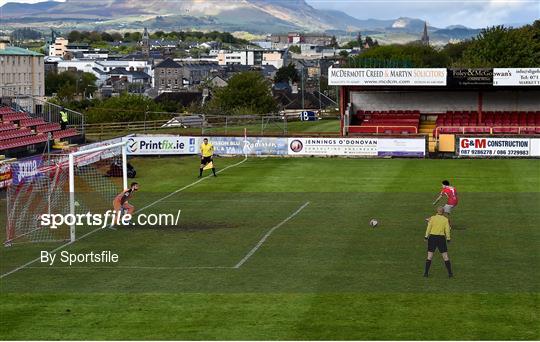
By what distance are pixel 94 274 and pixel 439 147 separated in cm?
3384

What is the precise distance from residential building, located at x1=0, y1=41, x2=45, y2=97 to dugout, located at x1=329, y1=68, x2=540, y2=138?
34.4m

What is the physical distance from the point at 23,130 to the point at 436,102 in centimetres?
2730

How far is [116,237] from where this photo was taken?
1201 inches

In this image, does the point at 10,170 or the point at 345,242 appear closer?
the point at 345,242

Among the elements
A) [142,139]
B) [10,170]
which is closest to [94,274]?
[10,170]

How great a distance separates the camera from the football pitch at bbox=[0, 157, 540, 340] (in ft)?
63.3

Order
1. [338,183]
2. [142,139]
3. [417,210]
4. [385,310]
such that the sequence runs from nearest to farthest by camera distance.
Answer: [385,310], [417,210], [338,183], [142,139]

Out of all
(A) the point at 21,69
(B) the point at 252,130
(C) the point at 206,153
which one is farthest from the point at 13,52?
(C) the point at 206,153

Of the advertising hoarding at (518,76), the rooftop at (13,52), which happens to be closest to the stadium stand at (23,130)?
the advertising hoarding at (518,76)

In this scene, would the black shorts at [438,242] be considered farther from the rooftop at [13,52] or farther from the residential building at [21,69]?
the rooftop at [13,52]

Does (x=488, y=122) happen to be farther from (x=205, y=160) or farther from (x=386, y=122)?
(x=205, y=160)

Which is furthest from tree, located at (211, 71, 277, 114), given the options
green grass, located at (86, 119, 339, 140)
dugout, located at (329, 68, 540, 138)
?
dugout, located at (329, 68, 540, 138)

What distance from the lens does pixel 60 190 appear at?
124ft

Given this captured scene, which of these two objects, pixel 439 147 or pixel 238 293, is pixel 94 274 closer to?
pixel 238 293
